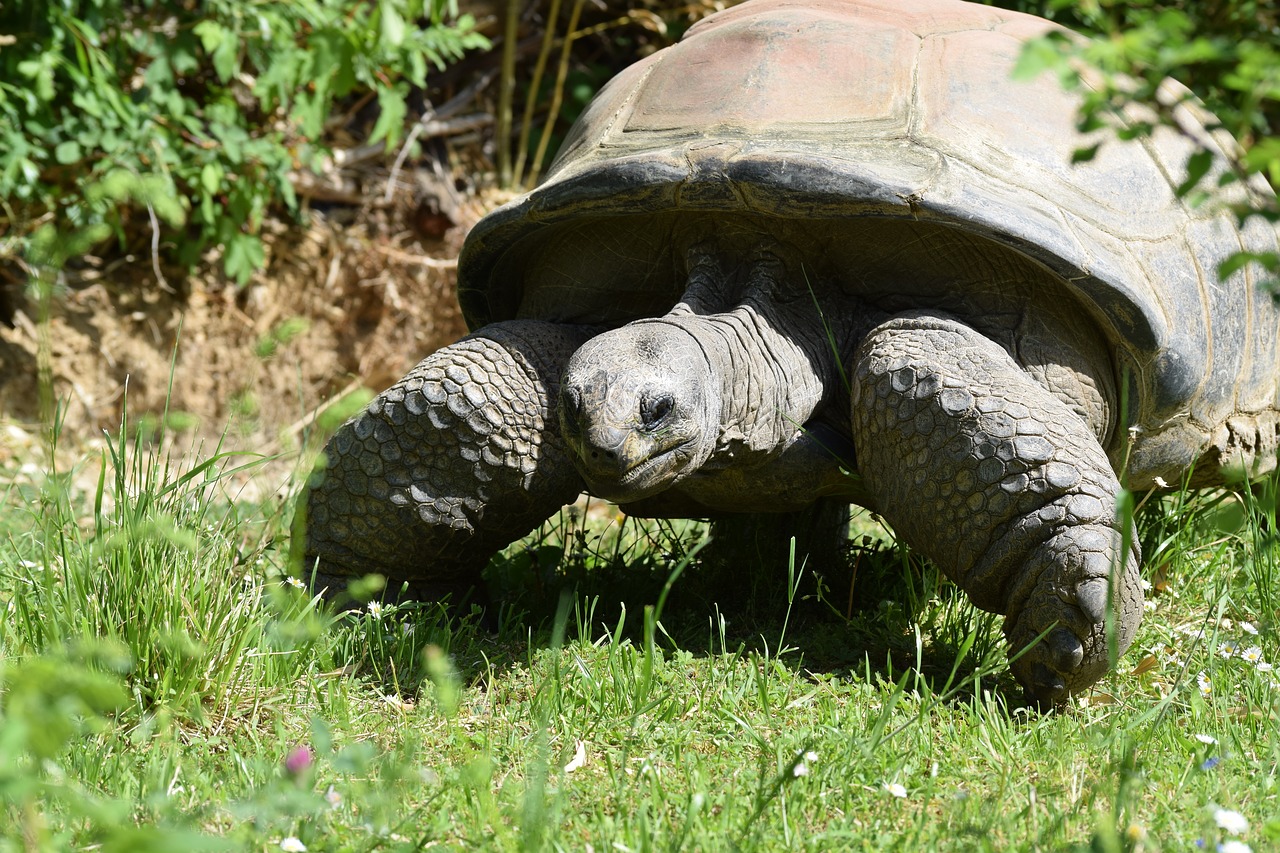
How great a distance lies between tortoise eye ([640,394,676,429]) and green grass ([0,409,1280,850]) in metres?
0.47

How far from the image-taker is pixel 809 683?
285cm

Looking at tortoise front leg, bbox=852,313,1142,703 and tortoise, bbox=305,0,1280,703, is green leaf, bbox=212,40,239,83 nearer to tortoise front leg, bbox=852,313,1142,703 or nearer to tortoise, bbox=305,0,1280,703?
tortoise, bbox=305,0,1280,703

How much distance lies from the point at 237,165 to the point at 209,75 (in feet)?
2.03

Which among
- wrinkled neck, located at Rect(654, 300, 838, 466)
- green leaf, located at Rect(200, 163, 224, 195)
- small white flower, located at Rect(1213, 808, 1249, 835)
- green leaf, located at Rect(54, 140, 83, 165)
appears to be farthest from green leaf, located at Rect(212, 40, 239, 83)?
small white flower, located at Rect(1213, 808, 1249, 835)

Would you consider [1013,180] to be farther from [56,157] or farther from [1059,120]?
[56,157]

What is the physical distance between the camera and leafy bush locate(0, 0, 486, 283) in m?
5.02

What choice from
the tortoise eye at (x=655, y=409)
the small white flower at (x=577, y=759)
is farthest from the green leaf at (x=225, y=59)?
the small white flower at (x=577, y=759)

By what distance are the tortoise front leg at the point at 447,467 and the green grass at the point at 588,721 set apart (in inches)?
8.1

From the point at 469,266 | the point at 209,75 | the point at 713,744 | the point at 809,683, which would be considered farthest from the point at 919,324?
the point at 209,75

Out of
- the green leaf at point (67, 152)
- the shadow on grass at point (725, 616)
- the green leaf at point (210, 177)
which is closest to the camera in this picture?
the shadow on grass at point (725, 616)

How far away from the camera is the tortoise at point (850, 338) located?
2.73 meters

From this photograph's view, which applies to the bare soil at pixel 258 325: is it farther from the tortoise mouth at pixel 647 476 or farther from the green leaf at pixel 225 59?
the tortoise mouth at pixel 647 476

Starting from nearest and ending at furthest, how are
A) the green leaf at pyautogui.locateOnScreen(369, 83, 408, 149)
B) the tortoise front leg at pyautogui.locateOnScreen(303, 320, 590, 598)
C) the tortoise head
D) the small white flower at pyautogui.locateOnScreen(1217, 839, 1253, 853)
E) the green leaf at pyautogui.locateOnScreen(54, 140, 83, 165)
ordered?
the small white flower at pyautogui.locateOnScreen(1217, 839, 1253, 853) → the tortoise head → the tortoise front leg at pyautogui.locateOnScreen(303, 320, 590, 598) → the green leaf at pyautogui.locateOnScreen(54, 140, 83, 165) → the green leaf at pyautogui.locateOnScreen(369, 83, 408, 149)

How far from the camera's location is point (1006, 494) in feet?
8.86
